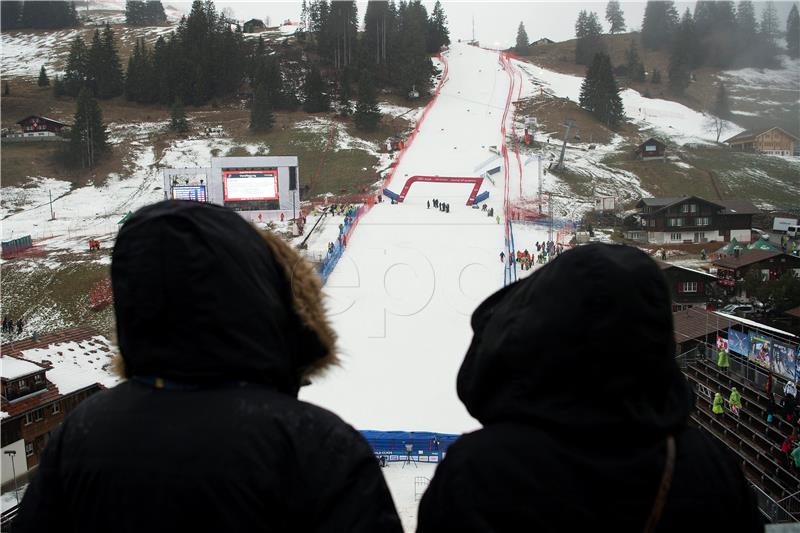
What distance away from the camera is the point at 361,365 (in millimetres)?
13062

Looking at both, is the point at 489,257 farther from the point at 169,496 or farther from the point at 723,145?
the point at 723,145

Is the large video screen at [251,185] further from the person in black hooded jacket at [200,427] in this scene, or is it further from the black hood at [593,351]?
the black hood at [593,351]

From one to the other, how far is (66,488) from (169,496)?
9.4 inches

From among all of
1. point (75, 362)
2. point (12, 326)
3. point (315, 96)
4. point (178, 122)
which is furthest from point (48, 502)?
point (315, 96)

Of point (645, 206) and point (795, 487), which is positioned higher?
point (645, 206)

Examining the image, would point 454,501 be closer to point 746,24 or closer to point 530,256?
point 530,256

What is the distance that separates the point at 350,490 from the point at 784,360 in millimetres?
11731

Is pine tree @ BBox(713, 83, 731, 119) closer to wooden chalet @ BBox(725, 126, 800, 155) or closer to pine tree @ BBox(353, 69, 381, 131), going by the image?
wooden chalet @ BBox(725, 126, 800, 155)

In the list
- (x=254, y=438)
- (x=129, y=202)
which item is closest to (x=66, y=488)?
(x=254, y=438)

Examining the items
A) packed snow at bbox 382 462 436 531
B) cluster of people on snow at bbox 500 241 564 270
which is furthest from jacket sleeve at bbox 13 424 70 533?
cluster of people on snow at bbox 500 241 564 270

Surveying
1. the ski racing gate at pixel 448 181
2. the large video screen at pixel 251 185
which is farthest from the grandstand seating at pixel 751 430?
the large video screen at pixel 251 185

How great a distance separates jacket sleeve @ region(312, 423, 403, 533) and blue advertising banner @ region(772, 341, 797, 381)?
1129cm

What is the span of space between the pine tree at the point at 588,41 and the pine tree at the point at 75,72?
49789 millimetres

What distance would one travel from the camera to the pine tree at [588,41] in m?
71.2
